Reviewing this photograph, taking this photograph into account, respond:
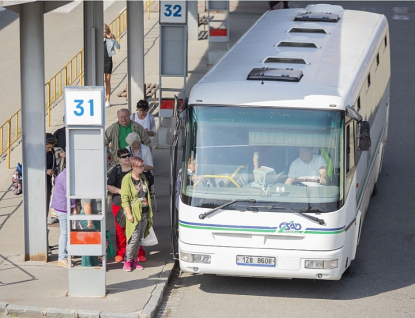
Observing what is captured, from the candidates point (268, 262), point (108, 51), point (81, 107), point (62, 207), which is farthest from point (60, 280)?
point (108, 51)

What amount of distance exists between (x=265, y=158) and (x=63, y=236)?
302 cm

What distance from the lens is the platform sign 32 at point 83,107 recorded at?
37.1 ft

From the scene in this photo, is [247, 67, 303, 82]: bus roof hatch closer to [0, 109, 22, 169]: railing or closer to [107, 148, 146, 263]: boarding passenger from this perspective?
A: [107, 148, 146, 263]: boarding passenger

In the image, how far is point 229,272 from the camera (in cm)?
1191

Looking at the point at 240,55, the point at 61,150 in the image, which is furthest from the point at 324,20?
the point at 61,150

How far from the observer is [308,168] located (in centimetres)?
1181

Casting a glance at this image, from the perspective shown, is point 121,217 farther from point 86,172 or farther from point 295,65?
point 295,65

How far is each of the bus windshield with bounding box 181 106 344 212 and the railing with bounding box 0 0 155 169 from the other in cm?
751

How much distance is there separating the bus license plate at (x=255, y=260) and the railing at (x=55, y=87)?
26.1 feet

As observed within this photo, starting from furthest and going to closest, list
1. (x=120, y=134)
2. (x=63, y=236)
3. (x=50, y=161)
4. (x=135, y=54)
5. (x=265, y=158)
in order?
1. (x=135, y=54)
2. (x=120, y=134)
3. (x=50, y=161)
4. (x=63, y=236)
5. (x=265, y=158)

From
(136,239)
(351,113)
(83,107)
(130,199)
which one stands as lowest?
(136,239)

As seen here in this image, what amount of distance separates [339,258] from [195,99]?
2.73 m

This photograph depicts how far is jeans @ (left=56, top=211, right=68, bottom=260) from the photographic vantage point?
12.7 m

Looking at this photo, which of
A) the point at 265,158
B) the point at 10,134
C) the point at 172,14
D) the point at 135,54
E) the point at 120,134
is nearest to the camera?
the point at 265,158
